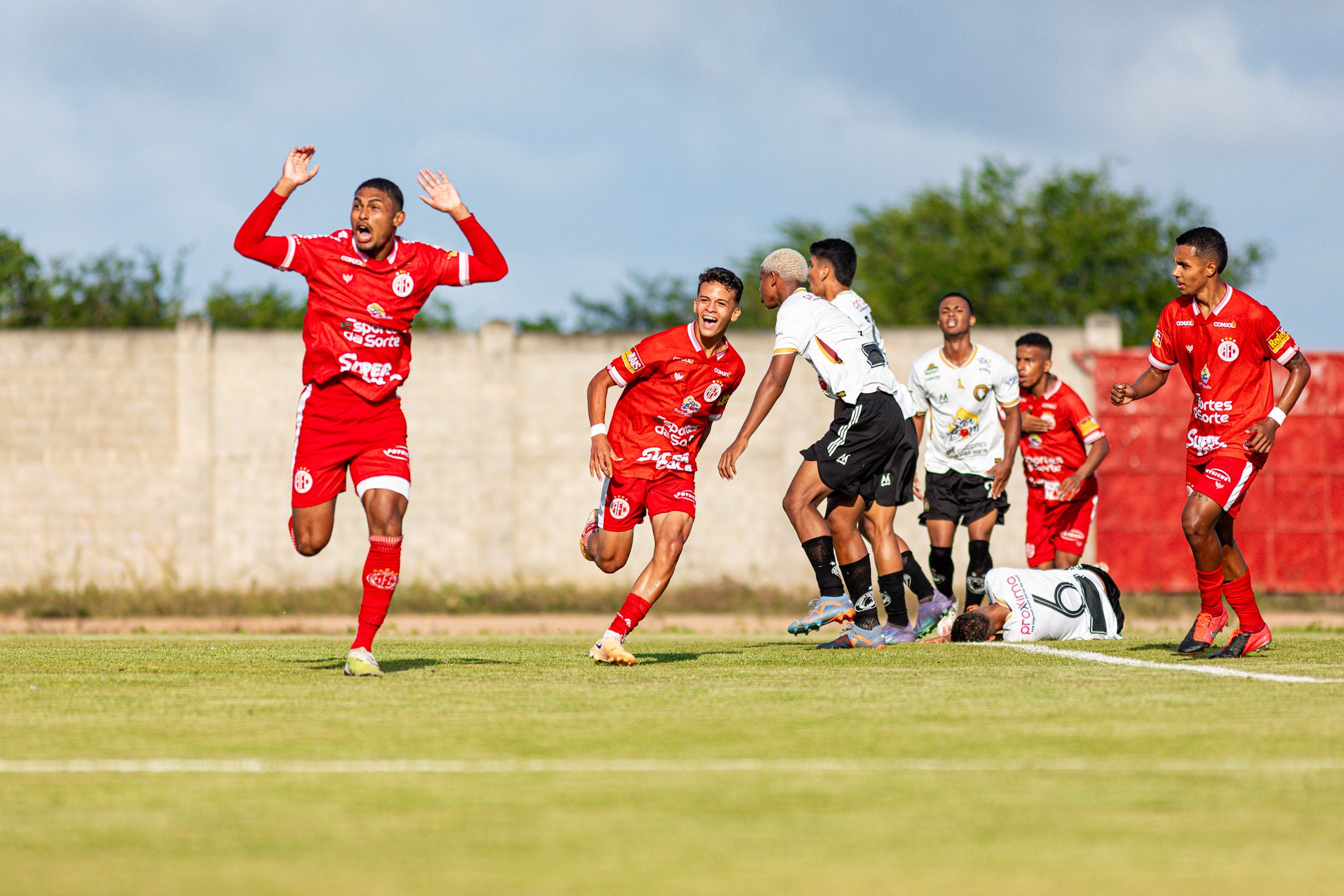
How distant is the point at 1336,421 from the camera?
19.5 metres

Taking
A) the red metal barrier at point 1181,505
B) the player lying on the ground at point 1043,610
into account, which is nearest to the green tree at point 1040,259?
the red metal barrier at point 1181,505

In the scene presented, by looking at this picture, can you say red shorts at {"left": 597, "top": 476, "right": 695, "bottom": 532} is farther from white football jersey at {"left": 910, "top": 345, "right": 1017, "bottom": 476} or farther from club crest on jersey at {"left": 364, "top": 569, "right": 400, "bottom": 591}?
white football jersey at {"left": 910, "top": 345, "right": 1017, "bottom": 476}

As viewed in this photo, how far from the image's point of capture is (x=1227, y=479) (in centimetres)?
792

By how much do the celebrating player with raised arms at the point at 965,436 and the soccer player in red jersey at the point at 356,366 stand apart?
4880 mm

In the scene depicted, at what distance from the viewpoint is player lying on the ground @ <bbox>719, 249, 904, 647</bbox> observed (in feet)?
29.1

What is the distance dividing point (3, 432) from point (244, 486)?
322cm

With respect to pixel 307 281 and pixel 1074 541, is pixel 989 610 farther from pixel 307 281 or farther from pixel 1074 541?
pixel 307 281

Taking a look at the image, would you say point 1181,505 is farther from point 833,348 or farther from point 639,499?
point 639,499

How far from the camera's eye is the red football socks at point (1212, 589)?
27.0ft

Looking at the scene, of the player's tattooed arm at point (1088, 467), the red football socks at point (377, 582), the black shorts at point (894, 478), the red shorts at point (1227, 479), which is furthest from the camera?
the player's tattooed arm at point (1088, 467)

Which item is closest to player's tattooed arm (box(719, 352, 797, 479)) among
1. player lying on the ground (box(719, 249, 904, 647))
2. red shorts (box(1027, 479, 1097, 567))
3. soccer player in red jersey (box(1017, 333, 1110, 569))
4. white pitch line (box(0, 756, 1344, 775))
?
player lying on the ground (box(719, 249, 904, 647))

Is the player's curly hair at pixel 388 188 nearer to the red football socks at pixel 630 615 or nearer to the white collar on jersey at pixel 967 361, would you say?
the red football socks at pixel 630 615

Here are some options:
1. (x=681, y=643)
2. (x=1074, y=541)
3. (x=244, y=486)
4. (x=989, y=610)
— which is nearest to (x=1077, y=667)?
(x=989, y=610)

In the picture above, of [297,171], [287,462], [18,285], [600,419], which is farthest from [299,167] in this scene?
[18,285]
